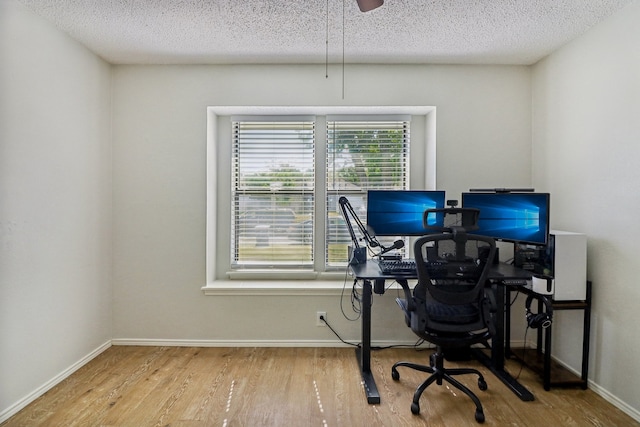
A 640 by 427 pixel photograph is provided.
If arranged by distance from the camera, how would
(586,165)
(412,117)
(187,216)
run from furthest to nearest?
(412,117), (187,216), (586,165)

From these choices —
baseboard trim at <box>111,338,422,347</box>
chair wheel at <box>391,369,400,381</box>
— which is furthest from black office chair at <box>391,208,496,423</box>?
baseboard trim at <box>111,338,422,347</box>

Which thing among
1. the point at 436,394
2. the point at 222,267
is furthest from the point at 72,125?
the point at 436,394

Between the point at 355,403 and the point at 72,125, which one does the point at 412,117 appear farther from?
the point at 72,125

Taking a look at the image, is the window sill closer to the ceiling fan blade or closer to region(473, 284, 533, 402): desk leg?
region(473, 284, 533, 402): desk leg

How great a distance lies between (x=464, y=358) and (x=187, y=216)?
276 centimetres

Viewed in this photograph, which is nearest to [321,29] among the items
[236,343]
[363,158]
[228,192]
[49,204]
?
[363,158]

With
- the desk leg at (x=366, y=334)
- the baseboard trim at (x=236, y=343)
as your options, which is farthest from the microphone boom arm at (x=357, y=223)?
the baseboard trim at (x=236, y=343)

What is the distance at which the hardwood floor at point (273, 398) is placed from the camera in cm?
202

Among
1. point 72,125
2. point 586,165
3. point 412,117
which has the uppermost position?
point 412,117

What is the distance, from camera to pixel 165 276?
3035 millimetres

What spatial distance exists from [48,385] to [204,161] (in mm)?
2052

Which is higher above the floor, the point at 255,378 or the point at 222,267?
the point at 222,267

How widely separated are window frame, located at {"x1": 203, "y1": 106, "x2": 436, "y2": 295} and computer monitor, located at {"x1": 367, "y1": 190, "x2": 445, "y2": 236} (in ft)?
1.19

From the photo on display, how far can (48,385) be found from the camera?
2.34 metres
